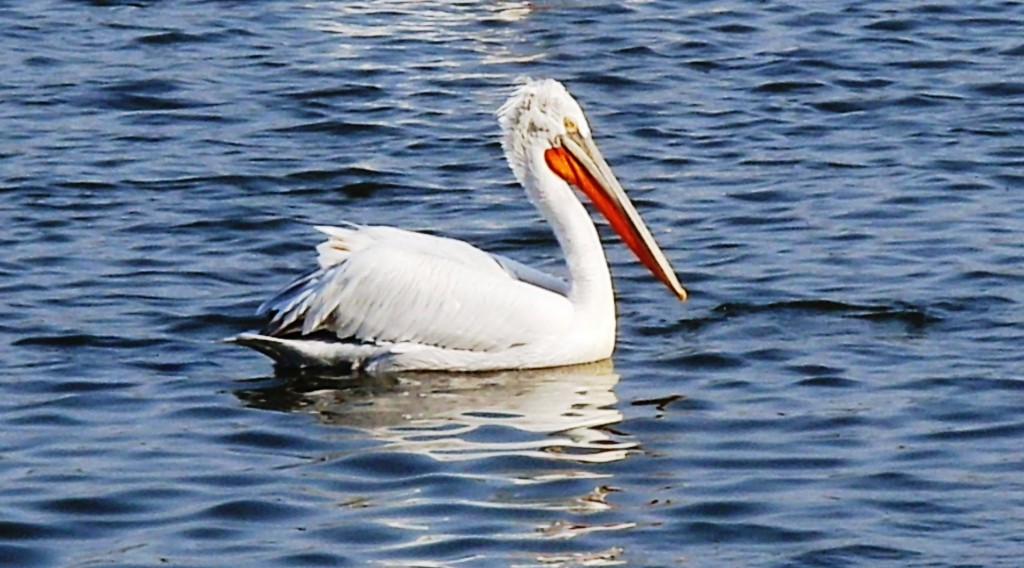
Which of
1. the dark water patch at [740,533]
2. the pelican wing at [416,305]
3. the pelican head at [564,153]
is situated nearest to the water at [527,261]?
the dark water patch at [740,533]

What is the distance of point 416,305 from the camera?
7.26 meters

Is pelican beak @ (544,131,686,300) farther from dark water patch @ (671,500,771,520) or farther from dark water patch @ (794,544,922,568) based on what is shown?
dark water patch @ (794,544,922,568)

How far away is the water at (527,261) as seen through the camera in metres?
5.79

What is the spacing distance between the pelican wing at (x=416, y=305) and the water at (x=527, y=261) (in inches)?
6.2

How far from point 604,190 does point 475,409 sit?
111 cm

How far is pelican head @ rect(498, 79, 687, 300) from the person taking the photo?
24.8 feet

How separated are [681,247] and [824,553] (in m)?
3.27

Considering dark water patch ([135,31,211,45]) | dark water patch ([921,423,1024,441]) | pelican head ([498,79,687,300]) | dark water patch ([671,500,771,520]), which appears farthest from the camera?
dark water patch ([135,31,211,45])

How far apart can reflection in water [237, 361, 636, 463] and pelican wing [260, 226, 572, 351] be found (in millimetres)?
133

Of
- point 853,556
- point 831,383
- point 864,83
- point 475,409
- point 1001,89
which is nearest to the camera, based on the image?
point 853,556

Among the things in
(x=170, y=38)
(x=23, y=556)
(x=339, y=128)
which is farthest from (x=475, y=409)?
(x=170, y=38)

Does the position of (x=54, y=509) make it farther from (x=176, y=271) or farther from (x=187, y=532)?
(x=176, y=271)

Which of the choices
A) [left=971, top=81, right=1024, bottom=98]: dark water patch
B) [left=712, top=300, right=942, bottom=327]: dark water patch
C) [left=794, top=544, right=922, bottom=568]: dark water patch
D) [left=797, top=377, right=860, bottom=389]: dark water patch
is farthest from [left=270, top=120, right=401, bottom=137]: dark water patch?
[left=794, top=544, right=922, bottom=568]: dark water patch

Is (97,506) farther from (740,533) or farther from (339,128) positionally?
(339,128)
